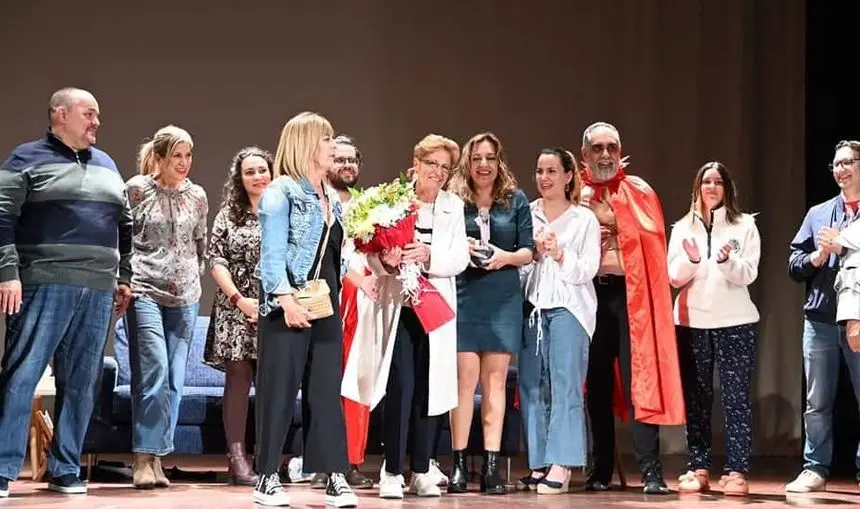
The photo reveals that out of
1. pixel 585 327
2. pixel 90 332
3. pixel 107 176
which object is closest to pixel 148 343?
pixel 90 332

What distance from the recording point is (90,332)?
5.18 metres

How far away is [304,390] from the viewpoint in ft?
15.8

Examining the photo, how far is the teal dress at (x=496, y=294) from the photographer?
18.1 feet

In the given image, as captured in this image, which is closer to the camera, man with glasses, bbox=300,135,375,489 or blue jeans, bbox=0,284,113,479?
blue jeans, bbox=0,284,113,479

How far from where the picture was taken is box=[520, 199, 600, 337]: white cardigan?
18.4ft

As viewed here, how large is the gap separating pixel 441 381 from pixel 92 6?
167 inches

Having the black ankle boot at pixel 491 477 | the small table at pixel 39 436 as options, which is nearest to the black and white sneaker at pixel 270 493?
the black ankle boot at pixel 491 477

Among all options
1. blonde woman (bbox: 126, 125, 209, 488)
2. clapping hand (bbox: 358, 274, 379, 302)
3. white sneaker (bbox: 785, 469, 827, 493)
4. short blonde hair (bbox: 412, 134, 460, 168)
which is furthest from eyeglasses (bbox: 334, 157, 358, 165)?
white sneaker (bbox: 785, 469, 827, 493)

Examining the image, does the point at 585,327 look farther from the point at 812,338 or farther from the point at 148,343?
the point at 148,343

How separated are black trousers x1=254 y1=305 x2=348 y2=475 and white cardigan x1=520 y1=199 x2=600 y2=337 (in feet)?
4.13

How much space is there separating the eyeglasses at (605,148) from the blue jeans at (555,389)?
2.60ft

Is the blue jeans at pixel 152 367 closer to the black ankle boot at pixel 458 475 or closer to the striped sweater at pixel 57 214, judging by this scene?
the striped sweater at pixel 57 214

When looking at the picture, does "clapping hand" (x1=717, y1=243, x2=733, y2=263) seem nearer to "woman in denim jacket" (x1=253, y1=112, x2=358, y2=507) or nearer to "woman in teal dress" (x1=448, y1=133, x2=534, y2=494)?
"woman in teal dress" (x1=448, y1=133, x2=534, y2=494)

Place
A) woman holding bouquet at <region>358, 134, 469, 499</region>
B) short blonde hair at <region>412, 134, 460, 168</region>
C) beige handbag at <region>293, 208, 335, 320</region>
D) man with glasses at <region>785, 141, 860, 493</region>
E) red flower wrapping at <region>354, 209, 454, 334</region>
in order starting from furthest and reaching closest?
man with glasses at <region>785, 141, 860, 493</region>
short blonde hair at <region>412, 134, 460, 168</region>
woman holding bouquet at <region>358, 134, 469, 499</region>
red flower wrapping at <region>354, 209, 454, 334</region>
beige handbag at <region>293, 208, 335, 320</region>
